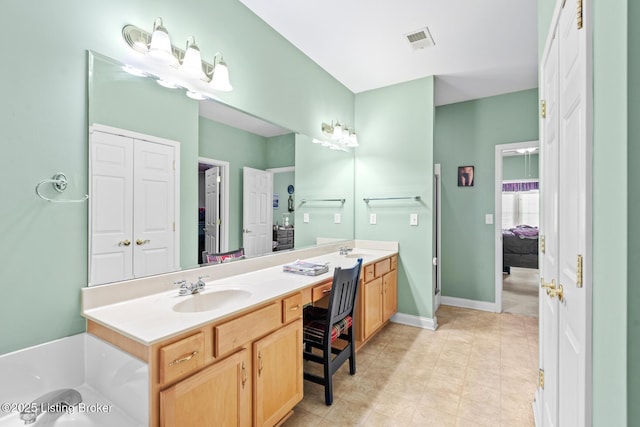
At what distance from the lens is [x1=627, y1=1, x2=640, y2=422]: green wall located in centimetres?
54

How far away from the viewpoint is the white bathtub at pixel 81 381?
1.08m

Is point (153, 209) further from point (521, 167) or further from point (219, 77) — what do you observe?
point (521, 167)

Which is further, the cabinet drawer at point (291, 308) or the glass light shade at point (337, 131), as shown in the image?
the glass light shade at point (337, 131)

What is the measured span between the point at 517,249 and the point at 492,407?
176 inches

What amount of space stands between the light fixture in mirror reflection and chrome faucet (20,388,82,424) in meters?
1.46

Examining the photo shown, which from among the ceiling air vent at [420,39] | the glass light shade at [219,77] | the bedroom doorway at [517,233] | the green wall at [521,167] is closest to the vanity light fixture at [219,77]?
the glass light shade at [219,77]

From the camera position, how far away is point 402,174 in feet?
11.1

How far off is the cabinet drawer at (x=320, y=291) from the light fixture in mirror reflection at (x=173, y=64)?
142 cm

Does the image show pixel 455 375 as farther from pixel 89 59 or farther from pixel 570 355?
pixel 89 59

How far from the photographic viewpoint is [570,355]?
1059 mm

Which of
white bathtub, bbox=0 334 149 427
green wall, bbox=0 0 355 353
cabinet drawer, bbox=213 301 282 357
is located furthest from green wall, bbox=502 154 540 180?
white bathtub, bbox=0 334 149 427

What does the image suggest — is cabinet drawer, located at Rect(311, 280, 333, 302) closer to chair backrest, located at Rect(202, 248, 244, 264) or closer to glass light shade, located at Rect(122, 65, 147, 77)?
chair backrest, located at Rect(202, 248, 244, 264)

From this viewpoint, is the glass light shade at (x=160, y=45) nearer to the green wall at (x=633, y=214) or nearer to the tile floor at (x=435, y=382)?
the green wall at (x=633, y=214)

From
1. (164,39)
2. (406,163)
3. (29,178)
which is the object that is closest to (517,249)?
(406,163)
